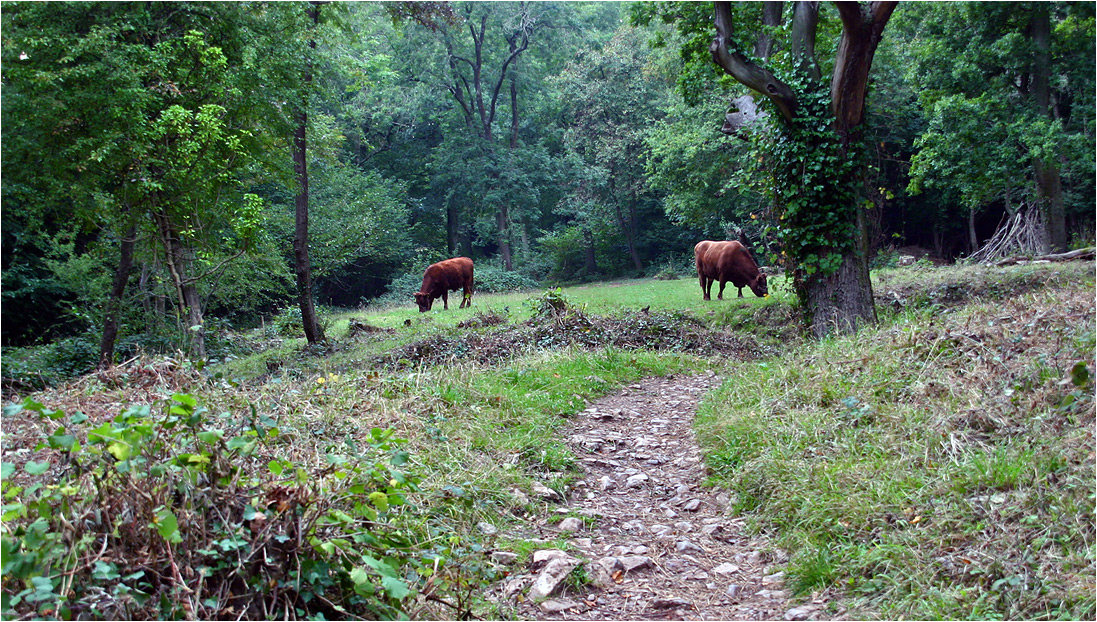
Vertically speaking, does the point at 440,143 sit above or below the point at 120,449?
above

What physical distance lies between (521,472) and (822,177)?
6.43 metres

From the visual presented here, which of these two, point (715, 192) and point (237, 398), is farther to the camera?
point (715, 192)

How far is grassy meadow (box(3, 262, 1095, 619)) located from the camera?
2.76m

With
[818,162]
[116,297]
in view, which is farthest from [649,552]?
[116,297]

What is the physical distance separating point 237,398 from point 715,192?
23.7m

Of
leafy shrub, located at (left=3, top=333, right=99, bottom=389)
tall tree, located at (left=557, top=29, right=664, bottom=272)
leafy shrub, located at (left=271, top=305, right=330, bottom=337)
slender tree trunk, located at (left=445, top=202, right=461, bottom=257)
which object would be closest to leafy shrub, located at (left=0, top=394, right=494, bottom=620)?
leafy shrub, located at (left=3, top=333, right=99, bottom=389)

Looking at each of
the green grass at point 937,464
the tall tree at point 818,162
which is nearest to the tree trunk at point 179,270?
the green grass at point 937,464

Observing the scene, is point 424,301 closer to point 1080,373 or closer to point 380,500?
point 1080,373

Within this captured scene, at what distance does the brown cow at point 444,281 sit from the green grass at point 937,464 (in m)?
15.9

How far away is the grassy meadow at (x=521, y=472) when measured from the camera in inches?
109

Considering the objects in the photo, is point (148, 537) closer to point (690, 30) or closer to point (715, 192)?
point (690, 30)

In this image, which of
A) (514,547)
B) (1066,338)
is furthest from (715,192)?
(514,547)

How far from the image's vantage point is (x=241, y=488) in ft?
9.83

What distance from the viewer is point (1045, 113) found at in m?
18.3
